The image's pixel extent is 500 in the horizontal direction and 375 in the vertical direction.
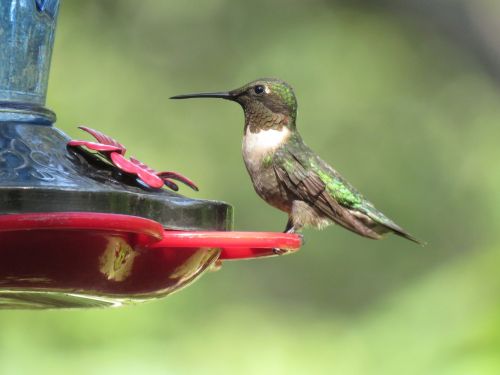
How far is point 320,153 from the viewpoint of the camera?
855cm

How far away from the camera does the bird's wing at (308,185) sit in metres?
4.91

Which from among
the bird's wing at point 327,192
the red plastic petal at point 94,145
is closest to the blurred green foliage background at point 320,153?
the bird's wing at point 327,192

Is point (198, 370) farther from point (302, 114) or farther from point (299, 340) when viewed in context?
point (302, 114)

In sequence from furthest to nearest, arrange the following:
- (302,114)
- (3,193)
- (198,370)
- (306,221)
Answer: (302,114)
(198,370)
(306,221)
(3,193)

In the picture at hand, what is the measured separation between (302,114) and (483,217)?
1.62 m

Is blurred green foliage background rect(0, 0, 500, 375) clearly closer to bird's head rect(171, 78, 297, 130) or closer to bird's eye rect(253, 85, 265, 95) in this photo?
Answer: bird's head rect(171, 78, 297, 130)

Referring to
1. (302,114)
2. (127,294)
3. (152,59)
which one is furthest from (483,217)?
(127,294)

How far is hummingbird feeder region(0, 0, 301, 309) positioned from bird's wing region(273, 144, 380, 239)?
1532mm

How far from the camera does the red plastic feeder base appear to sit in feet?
8.28

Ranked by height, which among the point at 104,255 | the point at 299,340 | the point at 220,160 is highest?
the point at 104,255

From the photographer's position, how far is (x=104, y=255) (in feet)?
9.01

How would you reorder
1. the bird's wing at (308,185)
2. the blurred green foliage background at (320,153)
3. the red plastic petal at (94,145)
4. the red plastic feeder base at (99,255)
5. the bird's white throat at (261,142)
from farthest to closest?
the blurred green foliage background at (320,153) → the bird's white throat at (261,142) → the bird's wing at (308,185) → the red plastic petal at (94,145) → the red plastic feeder base at (99,255)

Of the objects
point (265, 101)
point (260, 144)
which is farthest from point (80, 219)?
point (265, 101)

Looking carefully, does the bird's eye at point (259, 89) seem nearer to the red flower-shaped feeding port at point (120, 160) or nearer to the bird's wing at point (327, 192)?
the bird's wing at point (327, 192)
